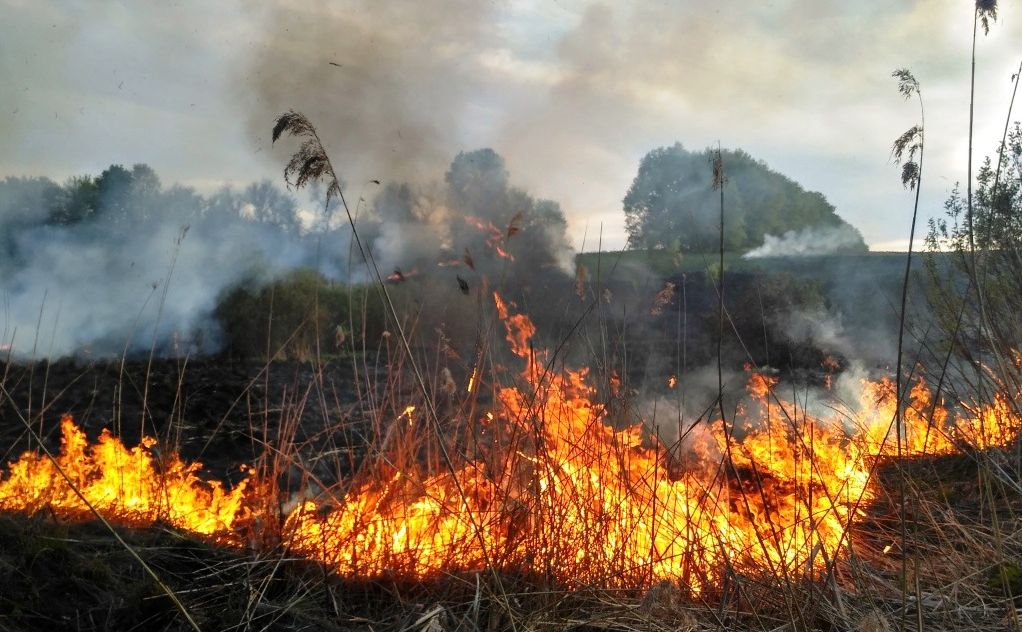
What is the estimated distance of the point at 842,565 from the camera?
3.06m

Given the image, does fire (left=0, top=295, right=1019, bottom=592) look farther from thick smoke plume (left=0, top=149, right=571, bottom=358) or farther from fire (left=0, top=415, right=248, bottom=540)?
thick smoke plume (left=0, top=149, right=571, bottom=358)

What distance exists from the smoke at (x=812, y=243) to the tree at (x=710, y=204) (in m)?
0.15

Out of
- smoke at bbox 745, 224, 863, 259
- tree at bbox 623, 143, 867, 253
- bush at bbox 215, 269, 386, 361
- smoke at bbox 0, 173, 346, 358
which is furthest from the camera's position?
smoke at bbox 745, 224, 863, 259

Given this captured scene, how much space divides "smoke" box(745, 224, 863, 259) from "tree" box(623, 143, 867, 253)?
148 millimetres

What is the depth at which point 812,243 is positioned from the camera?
1470 centimetres

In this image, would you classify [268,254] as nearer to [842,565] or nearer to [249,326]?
[249,326]

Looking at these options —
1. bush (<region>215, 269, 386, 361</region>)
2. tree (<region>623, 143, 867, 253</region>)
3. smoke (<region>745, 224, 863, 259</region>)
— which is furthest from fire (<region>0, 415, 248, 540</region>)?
smoke (<region>745, 224, 863, 259</region>)

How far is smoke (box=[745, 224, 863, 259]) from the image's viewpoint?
14070 millimetres

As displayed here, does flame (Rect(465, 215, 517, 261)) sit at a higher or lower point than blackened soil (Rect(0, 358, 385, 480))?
higher

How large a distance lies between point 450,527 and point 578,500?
0.58m

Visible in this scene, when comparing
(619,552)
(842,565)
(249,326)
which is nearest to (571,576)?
(619,552)

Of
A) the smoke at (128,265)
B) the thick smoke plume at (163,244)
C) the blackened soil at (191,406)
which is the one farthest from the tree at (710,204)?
the blackened soil at (191,406)

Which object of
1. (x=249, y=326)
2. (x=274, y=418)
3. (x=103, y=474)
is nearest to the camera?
(x=103, y=474)

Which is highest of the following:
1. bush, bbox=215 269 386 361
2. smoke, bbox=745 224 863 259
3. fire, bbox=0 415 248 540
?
smoke, bbox=745 224 863 259
